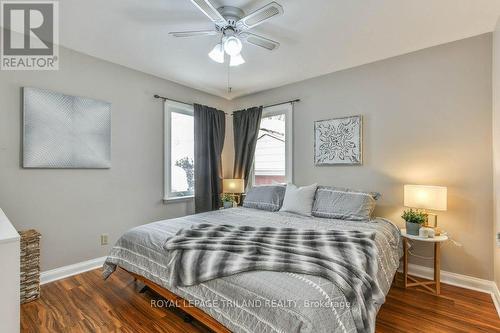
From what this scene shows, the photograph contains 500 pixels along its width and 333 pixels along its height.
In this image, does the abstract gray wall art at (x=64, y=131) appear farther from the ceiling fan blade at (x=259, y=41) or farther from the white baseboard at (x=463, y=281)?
the white baseboard at (x=463, y=281)

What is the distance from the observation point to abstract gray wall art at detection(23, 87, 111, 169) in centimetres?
243

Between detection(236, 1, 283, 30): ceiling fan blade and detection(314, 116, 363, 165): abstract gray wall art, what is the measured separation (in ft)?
5.99

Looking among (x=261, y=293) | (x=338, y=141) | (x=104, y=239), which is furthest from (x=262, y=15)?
(x=104, y=239)

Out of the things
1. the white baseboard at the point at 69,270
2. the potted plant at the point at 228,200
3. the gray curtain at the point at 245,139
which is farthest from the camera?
the gray curtain at the point at 245,139

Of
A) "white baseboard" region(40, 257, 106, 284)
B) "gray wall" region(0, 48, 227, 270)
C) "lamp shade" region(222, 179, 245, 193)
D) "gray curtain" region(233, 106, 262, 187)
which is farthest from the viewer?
"gray curtain" region(233, 106, 262, 187)

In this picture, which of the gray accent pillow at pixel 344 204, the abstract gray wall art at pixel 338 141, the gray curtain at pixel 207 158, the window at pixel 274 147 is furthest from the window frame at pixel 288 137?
the gray curtain at pixel 207 158

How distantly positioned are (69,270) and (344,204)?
121 inches

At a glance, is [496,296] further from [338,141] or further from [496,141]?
[338,141]

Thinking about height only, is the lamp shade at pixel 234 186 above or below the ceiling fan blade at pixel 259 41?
below

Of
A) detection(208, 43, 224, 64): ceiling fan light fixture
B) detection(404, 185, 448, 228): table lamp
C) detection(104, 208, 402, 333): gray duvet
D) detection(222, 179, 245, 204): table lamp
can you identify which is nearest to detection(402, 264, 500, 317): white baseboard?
detection(404, 185, 448, 228): table lamp

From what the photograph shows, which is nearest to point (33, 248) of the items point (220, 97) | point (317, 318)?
point (317, 318)

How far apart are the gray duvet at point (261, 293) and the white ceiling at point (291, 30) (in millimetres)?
1860

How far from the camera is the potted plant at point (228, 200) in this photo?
370cm

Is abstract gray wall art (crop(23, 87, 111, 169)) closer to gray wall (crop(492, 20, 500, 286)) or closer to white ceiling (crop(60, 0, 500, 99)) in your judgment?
white ceiling (crop(60, 0, 500, 99))
